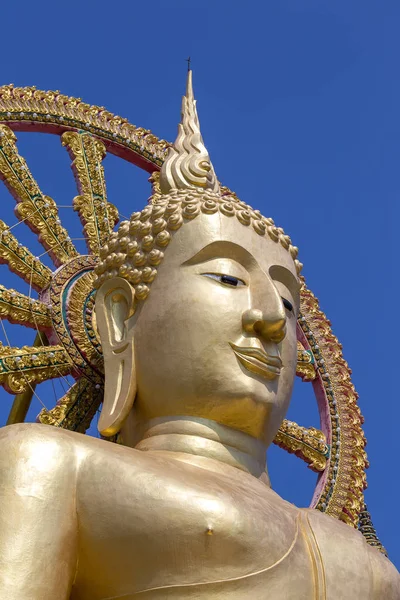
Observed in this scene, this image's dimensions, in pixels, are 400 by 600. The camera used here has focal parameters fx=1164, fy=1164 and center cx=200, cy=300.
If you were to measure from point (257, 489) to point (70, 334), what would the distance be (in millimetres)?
1569

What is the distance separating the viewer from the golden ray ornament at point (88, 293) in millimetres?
6426

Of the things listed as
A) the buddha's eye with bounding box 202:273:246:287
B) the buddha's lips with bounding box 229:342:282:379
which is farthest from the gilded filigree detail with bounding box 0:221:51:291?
the buddha's lips with bounding box 229:342:282:379

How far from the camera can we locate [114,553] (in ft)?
16.2

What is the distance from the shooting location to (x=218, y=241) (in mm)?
5969

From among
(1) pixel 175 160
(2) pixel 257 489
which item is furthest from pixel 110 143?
(2) pixel 257 489

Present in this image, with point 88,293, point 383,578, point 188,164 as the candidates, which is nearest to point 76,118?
point 188,164

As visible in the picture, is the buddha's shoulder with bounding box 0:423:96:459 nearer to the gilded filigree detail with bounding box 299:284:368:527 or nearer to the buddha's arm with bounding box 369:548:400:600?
the buddha's arm with bounding box 369:548:400:600

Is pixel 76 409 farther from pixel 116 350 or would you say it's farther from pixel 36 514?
pixel 36 514

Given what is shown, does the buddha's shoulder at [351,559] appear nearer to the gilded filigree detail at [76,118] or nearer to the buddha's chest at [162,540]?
the buddha's chest at [162,540]

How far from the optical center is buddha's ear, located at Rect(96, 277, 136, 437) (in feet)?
19.3

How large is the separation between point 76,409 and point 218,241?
1.27 meters

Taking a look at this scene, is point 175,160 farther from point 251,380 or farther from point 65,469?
point 65,469

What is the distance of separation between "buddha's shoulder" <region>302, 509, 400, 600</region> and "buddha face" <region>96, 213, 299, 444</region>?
1.85 feet

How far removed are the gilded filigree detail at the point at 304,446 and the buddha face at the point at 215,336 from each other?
1.03 m
